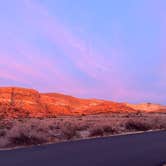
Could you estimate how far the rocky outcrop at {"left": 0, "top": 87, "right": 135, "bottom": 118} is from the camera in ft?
388

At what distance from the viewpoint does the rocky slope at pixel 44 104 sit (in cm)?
11833

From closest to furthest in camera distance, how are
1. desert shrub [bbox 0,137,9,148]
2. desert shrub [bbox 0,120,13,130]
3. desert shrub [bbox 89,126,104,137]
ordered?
desert shrub [bbox 0,137,9,148] < desert shrub [bbox 89,126,104,137] < desert shrub [bbox 0,120,13,130]

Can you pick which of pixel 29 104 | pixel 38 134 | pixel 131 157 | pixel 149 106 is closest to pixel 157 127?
pixel 38 134

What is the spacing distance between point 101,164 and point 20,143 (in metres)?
11.9

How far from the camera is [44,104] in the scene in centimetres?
13775

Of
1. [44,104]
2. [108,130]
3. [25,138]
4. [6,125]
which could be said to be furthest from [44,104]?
[25,138]

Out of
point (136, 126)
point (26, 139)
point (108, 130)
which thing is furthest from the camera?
point (136, 126)

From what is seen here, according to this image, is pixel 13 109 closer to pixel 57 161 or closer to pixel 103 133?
pixel 103 133

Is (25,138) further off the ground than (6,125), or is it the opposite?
(6,125)

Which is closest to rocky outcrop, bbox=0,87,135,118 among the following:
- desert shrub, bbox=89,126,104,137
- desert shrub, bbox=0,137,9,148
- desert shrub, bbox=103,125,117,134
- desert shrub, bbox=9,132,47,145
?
desert shrub, bbox=103,125,117,134

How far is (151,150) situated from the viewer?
18.5 metres

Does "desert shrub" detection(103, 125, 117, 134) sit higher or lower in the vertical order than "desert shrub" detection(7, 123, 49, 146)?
higher

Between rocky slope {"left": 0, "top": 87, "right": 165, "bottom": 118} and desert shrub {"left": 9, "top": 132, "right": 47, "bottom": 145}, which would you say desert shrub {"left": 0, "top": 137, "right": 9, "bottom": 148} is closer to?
desert shrub {"left": 9, "top": 132, "right": 47, "bottom": 145}

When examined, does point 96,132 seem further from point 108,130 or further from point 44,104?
point 44,104
